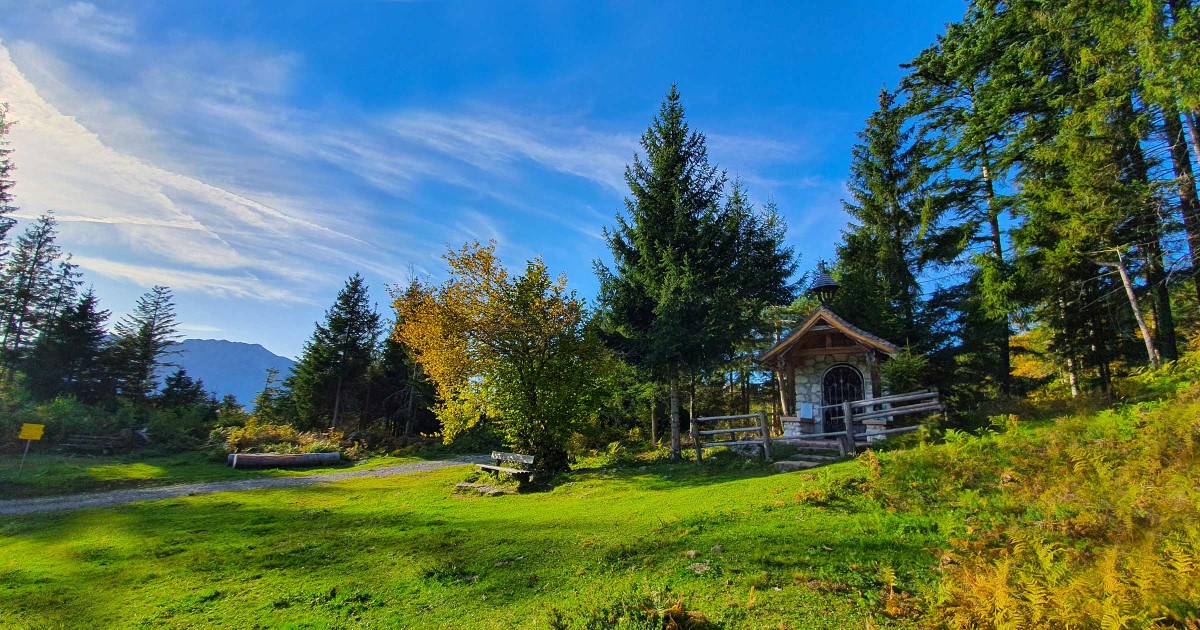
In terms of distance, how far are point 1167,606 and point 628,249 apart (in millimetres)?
18010

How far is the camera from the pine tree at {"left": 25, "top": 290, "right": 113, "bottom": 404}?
107 feet

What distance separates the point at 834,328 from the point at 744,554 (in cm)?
1236

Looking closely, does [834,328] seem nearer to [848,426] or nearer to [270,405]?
[848,426]

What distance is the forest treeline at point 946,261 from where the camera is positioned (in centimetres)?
1190

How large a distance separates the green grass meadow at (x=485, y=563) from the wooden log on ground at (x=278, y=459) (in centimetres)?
1018

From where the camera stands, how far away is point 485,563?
6.87 metres

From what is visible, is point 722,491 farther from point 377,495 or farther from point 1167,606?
point 377,495

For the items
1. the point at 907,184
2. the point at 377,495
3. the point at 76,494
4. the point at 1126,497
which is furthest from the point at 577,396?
the point at 907,184

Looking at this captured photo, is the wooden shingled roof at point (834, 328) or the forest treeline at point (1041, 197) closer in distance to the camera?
the forest treeline at point (1041, 197)

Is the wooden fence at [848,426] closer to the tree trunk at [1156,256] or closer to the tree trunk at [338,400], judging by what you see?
the tree trunk at [1156,256]

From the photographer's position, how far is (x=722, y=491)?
1029cm

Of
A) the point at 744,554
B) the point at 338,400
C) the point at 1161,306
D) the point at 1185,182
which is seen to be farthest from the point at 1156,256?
the point at 338,400

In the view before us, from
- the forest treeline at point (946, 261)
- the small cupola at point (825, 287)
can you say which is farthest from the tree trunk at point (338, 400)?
the small cupola at point (825, 287)

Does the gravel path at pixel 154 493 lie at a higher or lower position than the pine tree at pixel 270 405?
lower
